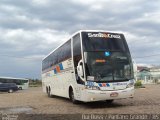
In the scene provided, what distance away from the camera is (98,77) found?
48.5 ft

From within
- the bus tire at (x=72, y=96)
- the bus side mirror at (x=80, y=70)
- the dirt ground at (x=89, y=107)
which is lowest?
the dirt ground at (x=89, y=107)

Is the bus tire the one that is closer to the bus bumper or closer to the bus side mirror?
the bus bumper

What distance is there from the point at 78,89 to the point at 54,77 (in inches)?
284

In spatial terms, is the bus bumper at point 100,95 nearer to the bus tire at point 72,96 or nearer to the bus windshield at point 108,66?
the bus windshield at point 108,66

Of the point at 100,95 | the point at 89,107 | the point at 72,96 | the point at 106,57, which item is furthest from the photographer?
the point at 72,96

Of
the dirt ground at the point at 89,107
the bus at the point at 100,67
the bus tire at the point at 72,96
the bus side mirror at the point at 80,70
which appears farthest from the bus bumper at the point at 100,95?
the bus tire at the point at 72,96

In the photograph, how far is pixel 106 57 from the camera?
15188mm

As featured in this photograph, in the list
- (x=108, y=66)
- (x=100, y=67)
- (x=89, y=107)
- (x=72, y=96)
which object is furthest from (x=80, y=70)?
(x=72, y=96)

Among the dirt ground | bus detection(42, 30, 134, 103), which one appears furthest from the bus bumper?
the dirt ground

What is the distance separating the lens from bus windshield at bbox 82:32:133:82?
48.9ft

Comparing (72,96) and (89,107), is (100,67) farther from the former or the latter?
(72,96)

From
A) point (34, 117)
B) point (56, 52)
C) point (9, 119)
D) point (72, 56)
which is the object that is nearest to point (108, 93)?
point (72, 56)

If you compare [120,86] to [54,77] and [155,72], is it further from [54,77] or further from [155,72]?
A: [155,72]

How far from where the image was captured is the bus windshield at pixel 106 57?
14.9 meters
